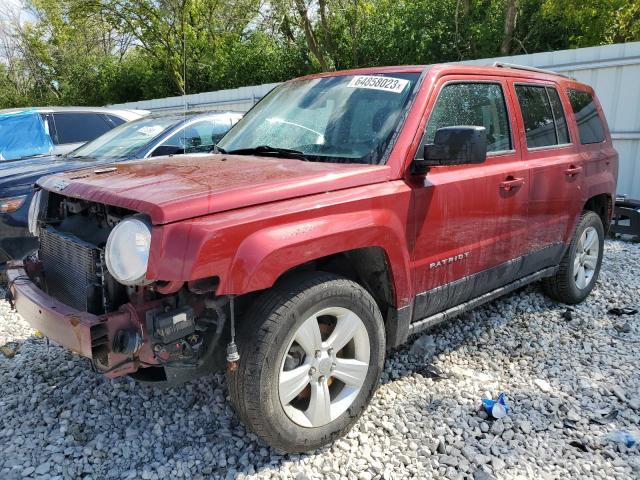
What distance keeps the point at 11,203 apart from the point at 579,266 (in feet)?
17.1

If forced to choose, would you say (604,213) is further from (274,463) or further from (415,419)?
(274,463)

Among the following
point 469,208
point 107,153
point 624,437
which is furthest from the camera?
point 107,153

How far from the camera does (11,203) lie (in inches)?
191

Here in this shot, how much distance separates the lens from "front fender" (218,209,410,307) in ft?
7.25

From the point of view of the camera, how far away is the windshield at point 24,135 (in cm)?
720

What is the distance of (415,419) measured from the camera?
296cm

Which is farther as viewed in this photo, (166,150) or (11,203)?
(166,150)

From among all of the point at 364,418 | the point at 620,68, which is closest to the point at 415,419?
the point at 364,418

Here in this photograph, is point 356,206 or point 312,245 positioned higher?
point 356,206

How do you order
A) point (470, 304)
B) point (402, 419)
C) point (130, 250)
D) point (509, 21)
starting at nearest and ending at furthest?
point (130, 250)
point (402, 419)
point (470, 304)
point (509, 21)

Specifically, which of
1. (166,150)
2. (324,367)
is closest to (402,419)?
(324,367)

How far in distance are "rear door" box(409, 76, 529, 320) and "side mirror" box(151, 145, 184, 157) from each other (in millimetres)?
3159

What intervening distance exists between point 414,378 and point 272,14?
1171 cm

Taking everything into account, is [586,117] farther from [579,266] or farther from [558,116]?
[579,266]
